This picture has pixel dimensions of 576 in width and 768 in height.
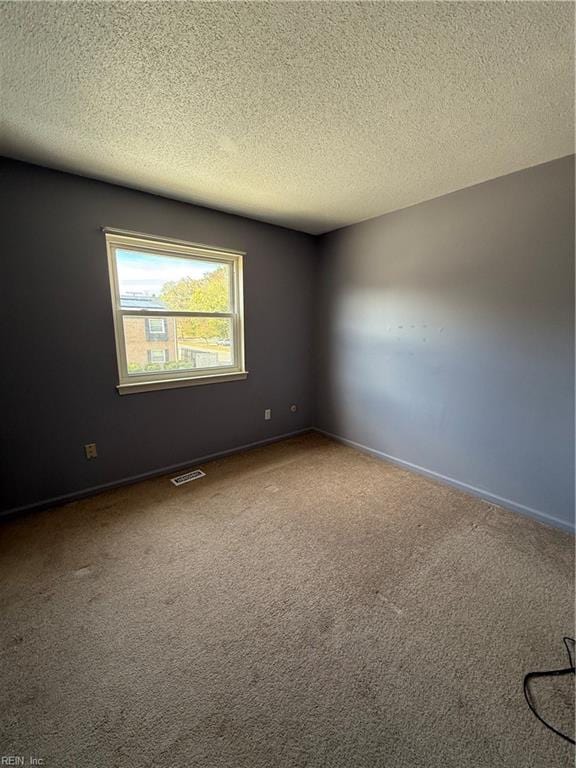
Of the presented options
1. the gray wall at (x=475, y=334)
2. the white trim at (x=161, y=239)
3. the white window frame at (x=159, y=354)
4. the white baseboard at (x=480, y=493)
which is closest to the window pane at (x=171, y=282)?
the white trim at (x=161, y=239)

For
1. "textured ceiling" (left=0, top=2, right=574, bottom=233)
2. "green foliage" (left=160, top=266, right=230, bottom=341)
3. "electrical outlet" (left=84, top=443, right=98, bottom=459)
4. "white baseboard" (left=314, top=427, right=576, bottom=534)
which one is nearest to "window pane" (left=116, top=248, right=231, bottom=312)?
"green foliage" (left=160, top=266, right=230, bottom=341)

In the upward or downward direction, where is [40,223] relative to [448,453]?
upward

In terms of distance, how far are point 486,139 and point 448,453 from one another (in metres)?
2.19

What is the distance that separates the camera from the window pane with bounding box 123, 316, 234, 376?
2.53 metres

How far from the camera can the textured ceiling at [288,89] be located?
1033mm

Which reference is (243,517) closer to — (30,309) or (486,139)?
(30,309)

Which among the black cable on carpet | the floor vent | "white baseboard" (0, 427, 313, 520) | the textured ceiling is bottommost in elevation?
the black cable on carpet

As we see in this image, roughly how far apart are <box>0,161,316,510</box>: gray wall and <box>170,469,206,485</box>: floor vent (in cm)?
16

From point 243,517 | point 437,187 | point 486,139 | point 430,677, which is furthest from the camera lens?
point 437,187

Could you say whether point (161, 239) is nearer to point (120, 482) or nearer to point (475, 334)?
point (120, 482)

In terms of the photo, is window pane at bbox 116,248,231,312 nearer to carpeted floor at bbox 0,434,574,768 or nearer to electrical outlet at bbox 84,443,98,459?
electrical outlet at bbox 84,443,98,459

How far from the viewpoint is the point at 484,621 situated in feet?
4.62

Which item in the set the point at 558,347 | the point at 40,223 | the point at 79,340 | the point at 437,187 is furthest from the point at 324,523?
the point at 40,223

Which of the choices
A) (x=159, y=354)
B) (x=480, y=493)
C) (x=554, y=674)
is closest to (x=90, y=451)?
(x=159, y=354)
